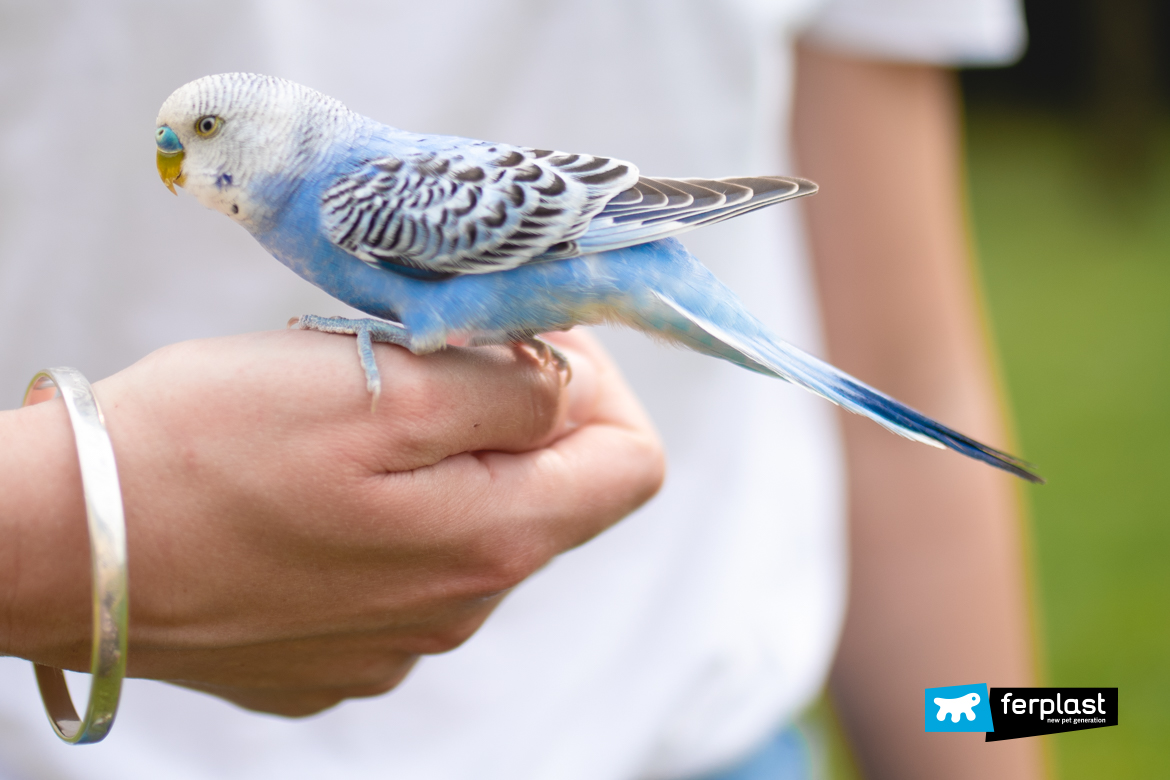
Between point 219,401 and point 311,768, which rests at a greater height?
point 219,401

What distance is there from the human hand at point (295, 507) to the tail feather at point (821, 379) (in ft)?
0.77

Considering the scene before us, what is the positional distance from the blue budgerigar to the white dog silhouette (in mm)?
1239

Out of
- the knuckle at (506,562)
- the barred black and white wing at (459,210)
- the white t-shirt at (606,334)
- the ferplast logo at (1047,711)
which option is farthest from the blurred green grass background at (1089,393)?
the barred black and white wing at (459,210)

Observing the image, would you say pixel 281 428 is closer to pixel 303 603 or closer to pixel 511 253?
pixel 303 603

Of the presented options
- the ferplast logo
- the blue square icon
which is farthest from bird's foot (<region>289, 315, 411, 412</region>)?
the blue square icon

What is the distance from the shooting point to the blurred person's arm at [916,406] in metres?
2.28

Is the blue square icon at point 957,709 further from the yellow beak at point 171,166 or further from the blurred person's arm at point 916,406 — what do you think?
the yellow beak at point 171,166

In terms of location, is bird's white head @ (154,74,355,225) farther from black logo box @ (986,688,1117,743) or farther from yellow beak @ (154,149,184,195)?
black logo box @ (986,688,1117,743)

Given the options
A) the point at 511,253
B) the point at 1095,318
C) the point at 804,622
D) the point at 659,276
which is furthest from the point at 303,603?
the point at 1095,318

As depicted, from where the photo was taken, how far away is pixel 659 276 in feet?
4.36

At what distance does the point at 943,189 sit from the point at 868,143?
1.00 ft

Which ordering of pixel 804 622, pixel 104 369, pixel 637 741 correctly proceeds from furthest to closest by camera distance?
→ pixel 804 622, pixel 637 741, pixel 104 369

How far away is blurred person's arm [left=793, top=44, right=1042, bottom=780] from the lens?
89.8 inches

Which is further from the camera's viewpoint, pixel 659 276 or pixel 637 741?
pixel 637 741
